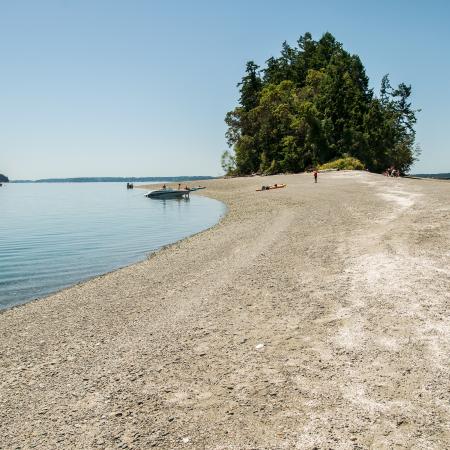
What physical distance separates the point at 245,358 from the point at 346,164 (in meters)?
71.6

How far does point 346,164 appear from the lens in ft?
244

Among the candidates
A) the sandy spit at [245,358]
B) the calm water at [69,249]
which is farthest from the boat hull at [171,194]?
the sandy spit at [245,358]

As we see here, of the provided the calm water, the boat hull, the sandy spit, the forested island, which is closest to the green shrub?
the forested island

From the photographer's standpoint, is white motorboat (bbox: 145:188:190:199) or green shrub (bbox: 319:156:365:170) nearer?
white motorboat (bbox: 145:188:190:199)

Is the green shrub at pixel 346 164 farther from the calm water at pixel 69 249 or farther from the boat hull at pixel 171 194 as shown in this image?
the calm water at pixel 69 249

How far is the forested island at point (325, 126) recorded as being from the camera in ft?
266

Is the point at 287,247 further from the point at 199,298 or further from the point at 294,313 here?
the point at 294,313

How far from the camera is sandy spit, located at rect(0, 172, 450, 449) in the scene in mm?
5402

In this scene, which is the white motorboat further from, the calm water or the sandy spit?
the sandy spit

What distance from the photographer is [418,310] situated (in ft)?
28.7

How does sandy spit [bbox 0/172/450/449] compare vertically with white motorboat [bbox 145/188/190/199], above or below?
below

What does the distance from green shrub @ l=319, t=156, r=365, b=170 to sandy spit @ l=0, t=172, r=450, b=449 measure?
6153 centimetres

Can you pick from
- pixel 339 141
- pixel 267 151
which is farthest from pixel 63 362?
pixel 267 151

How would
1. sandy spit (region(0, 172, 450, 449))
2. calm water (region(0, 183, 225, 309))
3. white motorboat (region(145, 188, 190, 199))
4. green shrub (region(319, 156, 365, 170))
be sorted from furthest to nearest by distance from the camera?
green shrub (region(319, 156, 365, 170)) → white motorboat (region(145, 188, 190, 199)) → calm water (region(0, 183, 225, 309)) → sandy spit (region(0, 172, 450, 449))
